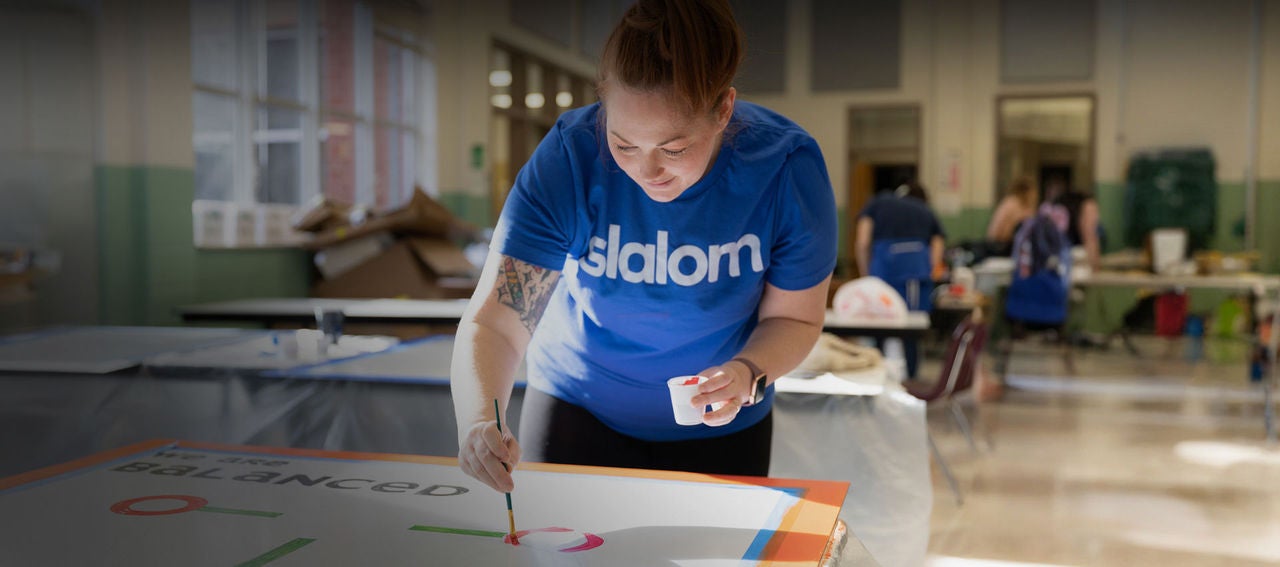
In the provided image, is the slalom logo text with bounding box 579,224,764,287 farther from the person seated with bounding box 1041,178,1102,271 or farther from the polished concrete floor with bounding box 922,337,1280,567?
the person seated with bounding box 1041,178,1102,271

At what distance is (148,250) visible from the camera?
16.8 ft

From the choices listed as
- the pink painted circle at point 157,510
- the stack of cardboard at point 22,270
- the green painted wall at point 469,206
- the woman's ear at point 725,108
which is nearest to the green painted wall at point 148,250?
the stack of cardboard at point 22,270

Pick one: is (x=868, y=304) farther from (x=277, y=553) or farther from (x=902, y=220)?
(x=277, y=553)

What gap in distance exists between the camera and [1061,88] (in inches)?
429

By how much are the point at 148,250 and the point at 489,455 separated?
178 inches

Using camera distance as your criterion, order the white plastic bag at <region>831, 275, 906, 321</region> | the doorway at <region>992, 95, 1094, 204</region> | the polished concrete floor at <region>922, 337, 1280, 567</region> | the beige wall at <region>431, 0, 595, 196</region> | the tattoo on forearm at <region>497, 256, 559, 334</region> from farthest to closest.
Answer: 1. the doorway at <region>992, 95, 1094, 204</region>
2. the beige wall at <region>431, 0, 595, 196</region>
3. the white plastic bag at <region>831, 275, 906, 321</region>
4. the polished concrete floor at <region>922, 337, 1280, 567</region>
5. the tattoo on forearm at <region>497, 256, 559, 334</region>

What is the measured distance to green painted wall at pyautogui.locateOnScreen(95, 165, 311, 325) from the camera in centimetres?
491

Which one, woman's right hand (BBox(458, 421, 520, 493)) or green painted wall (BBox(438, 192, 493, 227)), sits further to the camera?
green painted wall (BBox(438, 192, 493, 227))

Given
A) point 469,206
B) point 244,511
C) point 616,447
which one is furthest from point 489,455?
point 469,206

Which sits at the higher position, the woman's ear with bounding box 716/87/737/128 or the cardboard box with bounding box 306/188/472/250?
the woman's ear with bounding box 716/87/737/128

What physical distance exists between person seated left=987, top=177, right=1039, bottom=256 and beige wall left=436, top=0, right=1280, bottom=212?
5.79ft

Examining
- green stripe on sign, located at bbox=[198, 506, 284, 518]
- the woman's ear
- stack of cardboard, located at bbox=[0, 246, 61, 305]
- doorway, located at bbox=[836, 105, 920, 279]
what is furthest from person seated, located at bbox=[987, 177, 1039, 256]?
green stripe on sign, located at bbox=[198, 506, 284, 518]

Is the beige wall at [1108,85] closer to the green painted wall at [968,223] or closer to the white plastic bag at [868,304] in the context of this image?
the green painted wall at [968,223]

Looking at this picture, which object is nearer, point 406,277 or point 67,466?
point 67,466
